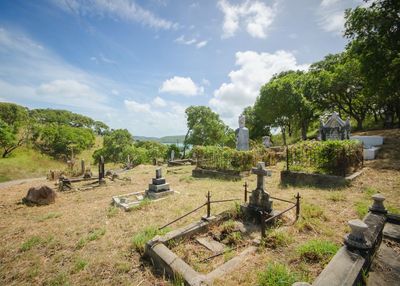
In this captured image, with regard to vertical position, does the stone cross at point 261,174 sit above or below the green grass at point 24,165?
above

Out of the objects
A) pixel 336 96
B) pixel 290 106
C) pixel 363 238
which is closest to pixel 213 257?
pixel 363 238

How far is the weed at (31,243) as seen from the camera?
4.93m

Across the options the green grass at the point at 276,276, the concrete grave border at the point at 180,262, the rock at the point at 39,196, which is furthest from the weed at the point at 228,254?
the rock at the point at 39,196

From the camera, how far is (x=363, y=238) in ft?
10.5

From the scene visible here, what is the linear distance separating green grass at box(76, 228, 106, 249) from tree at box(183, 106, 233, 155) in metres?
31.9

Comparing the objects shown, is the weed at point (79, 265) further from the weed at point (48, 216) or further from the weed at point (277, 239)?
the weed at point (48, 216)

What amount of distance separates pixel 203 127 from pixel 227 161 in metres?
24.9

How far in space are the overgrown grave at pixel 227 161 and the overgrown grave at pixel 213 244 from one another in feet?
19.7

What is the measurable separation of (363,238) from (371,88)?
16594 mm

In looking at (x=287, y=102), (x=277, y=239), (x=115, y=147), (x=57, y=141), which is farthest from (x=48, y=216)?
(x=57, y=141)

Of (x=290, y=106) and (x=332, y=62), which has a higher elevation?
(x=332, y=62)

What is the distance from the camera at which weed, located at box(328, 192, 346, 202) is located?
6941 millimetres

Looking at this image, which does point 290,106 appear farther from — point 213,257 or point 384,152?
point 213,257

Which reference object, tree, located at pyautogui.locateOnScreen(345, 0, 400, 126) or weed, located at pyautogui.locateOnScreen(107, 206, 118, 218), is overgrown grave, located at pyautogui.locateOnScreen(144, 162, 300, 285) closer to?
weed, located at pyautogui.locateOnScreen(107, 206, 118, 218)
